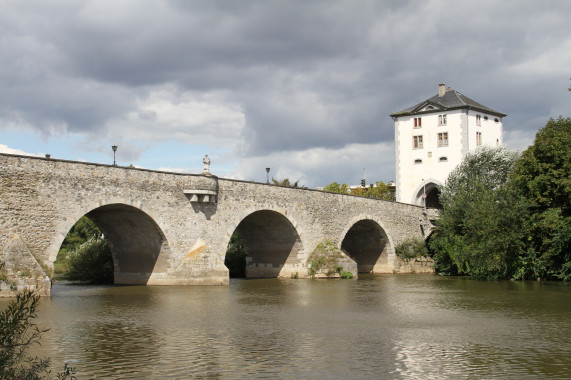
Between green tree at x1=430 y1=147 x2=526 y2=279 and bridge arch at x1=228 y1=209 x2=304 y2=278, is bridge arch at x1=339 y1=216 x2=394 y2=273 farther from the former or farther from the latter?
bridge arch at x1=228 y1=209 x2=304 y2=278

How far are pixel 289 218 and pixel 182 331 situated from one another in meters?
17.9

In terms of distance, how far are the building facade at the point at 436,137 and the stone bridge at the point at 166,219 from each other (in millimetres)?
12621

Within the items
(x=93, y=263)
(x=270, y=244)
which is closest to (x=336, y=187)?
(x=270, y=244)

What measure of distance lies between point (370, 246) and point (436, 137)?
14.8m

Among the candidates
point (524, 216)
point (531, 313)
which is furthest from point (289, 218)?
point (531, 313)

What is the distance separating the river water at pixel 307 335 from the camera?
9711 millimetres

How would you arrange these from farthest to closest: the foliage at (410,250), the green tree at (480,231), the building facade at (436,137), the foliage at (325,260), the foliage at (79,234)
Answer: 1. the foliage at (79,234)
2. the building facade at (436,137)
3. the foliage at (410,250)
4. the foliage at (325,260)
5. the green tree at (480,231)

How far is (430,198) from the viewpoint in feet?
179

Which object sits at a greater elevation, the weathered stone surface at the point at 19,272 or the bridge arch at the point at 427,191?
the bridge arch at the point at 427,191

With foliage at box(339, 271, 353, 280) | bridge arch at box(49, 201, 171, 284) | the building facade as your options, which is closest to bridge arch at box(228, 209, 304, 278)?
foliage at box(339, 271, 353, 280)

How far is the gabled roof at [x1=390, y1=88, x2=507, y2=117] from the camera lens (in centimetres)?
5036

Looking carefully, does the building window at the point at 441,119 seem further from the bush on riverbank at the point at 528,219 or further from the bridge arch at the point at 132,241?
the bridge arch at the point at 132,241

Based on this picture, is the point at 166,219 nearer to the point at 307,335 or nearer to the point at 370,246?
the point at 307,335

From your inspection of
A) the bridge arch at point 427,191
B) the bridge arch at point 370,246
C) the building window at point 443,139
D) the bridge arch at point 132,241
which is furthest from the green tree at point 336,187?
the bridge arch at point 132,241
